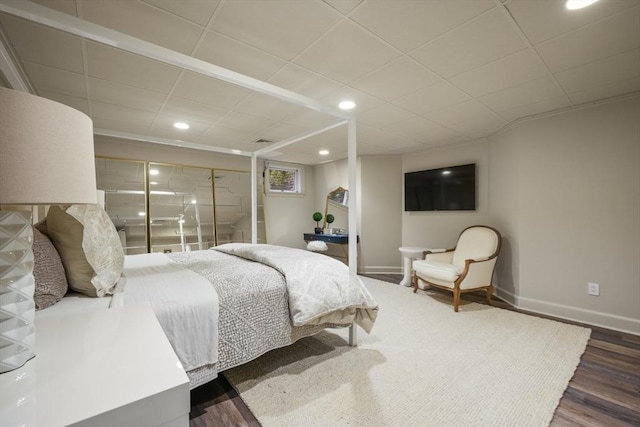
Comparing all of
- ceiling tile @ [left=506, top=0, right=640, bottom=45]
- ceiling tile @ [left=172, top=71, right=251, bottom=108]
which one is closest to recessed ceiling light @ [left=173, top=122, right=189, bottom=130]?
ceiling tile @ [left=172, top=71, right=251, bottom=108]

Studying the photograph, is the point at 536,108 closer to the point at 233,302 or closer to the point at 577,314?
the point at 577,314

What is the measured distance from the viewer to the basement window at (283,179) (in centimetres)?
560

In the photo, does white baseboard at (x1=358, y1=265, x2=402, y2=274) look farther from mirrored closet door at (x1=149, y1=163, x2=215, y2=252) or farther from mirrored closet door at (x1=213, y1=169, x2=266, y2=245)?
mirrored closet door at (x1=149, y1=163, x2=215, y2=252)

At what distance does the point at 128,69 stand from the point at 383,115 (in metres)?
2.44

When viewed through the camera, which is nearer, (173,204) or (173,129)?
(173,129)

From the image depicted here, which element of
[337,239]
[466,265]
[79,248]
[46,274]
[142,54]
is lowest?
[466,265]

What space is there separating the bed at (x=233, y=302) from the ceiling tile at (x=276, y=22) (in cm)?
149

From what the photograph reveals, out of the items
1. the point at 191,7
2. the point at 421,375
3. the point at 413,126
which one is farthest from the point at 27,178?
the point at 413,126

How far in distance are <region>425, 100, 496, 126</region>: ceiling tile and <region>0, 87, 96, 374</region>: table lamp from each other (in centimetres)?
315

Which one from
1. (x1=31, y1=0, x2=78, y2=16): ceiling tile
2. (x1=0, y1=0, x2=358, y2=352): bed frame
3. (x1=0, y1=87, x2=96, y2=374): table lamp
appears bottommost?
(x1=0, y1=87, x2=96, y2=374): table lamp

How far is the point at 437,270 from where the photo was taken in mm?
3438

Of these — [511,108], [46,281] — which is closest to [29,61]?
[46,281]

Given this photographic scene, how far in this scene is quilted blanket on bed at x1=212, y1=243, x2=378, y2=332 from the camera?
1856mm

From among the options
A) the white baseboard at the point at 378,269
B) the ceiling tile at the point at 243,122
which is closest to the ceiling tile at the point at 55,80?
the ceiling tile at the point at 243,122
